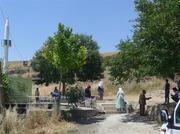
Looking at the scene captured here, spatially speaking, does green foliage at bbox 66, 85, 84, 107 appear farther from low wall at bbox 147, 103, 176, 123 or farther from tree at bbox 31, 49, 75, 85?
tree at bbox 31, 49, 75, 85

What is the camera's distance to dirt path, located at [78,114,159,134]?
21.7 m

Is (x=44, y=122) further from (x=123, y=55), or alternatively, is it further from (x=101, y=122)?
(x=123, y=55)

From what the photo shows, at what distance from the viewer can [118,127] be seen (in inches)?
901

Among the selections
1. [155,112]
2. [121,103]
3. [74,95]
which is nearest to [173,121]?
[155,112]

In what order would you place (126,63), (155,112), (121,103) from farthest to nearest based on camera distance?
(121,103) → (126,63) → (155,112)

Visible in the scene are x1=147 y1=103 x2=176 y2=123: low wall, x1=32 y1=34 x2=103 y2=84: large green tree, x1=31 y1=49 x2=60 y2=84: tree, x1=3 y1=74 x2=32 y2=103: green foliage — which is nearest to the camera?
x1=147 y1=103 x2=176 y2=123: low wall

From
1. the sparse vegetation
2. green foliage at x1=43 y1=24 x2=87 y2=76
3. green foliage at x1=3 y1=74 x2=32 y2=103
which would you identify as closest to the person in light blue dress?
green foliage at x1=43 y1=24 x2=87 y2=76

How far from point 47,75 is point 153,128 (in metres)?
35.0

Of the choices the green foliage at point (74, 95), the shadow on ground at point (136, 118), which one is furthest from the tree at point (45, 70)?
the shadow on ground at point (136, 118)

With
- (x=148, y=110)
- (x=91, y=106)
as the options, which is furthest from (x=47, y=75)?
(x=148, y=110)

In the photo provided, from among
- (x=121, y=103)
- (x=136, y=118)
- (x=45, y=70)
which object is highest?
(x=45, y=70)

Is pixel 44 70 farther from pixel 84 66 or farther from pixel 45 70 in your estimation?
pixel 84 66

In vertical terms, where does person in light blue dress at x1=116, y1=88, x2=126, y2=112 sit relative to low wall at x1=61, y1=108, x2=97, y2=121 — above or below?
above

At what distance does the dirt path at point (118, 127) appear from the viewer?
71.1ft
